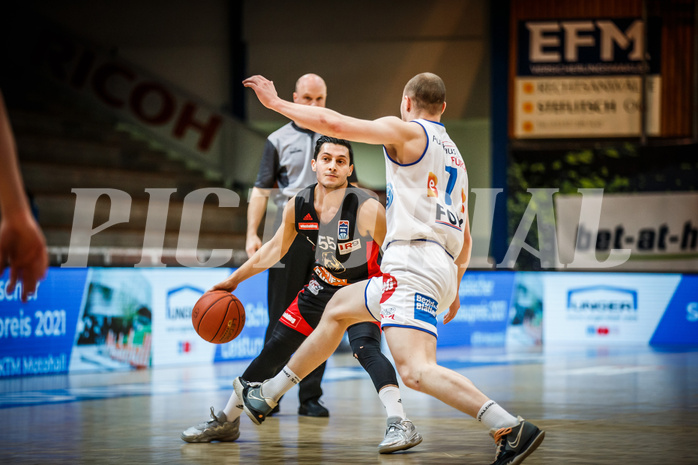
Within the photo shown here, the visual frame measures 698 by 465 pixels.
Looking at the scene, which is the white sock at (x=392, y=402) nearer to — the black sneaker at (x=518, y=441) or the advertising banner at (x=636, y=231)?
the black sneaker at (x=518, y=441)

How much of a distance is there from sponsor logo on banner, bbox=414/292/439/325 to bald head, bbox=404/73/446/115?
92 centimetres

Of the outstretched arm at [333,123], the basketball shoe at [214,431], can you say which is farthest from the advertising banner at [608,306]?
the outstretched arm at [333,123]

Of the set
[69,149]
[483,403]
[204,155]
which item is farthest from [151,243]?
[483,403]

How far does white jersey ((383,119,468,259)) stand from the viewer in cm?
437

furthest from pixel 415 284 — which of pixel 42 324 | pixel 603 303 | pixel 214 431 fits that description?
pixel 603 303

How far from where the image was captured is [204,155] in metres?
17.6

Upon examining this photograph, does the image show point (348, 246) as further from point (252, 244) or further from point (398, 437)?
point (252, 244)

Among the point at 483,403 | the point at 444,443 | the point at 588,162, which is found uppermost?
the point at 588,162

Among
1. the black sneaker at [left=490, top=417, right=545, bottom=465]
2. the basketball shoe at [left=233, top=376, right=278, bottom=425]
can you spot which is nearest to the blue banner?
the basketball shoe at [left=233, top=376, right=278, bottom=425]

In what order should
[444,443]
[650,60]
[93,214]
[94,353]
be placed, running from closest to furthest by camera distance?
1. [444,443]
2. [94,353]
3. [93,214]
4. [650,60]

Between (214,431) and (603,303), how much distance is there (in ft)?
27.7

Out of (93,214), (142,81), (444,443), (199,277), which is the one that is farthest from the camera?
(142,81)

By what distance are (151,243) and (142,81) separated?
13.5 feet

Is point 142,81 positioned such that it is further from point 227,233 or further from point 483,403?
point 483,403
